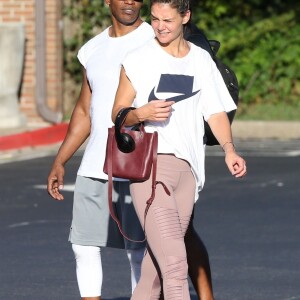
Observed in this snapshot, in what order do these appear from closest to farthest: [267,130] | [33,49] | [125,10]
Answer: [125,10]
[267,130]
[33,49]

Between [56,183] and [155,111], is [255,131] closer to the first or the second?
[56,183]

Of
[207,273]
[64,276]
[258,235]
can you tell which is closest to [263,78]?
[258,235]

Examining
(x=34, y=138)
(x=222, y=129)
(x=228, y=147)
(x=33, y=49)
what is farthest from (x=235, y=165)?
(x=33, y=49)

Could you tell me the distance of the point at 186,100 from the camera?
6.07 metres

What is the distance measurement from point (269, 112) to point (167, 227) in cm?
1385

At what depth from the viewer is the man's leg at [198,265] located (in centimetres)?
673

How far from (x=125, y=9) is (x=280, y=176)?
7.36 m

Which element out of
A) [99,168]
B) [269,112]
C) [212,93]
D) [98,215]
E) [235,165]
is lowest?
[269,112]

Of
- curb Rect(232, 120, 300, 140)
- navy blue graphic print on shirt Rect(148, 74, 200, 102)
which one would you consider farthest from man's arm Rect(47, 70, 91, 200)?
curb Rect(232, 120, 300, 140)

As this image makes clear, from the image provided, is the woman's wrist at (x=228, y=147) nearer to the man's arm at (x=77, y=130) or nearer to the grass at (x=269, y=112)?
the man's arm at (x=77, y=130)

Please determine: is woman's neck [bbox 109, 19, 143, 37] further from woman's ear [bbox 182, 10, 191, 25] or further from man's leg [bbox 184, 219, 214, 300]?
man's leg [bbox 184, 219, 214, 300]

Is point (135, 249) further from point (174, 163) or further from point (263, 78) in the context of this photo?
point (263, 78)

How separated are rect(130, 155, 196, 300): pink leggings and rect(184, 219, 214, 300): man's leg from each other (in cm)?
54

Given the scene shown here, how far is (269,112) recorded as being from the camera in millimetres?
19734
